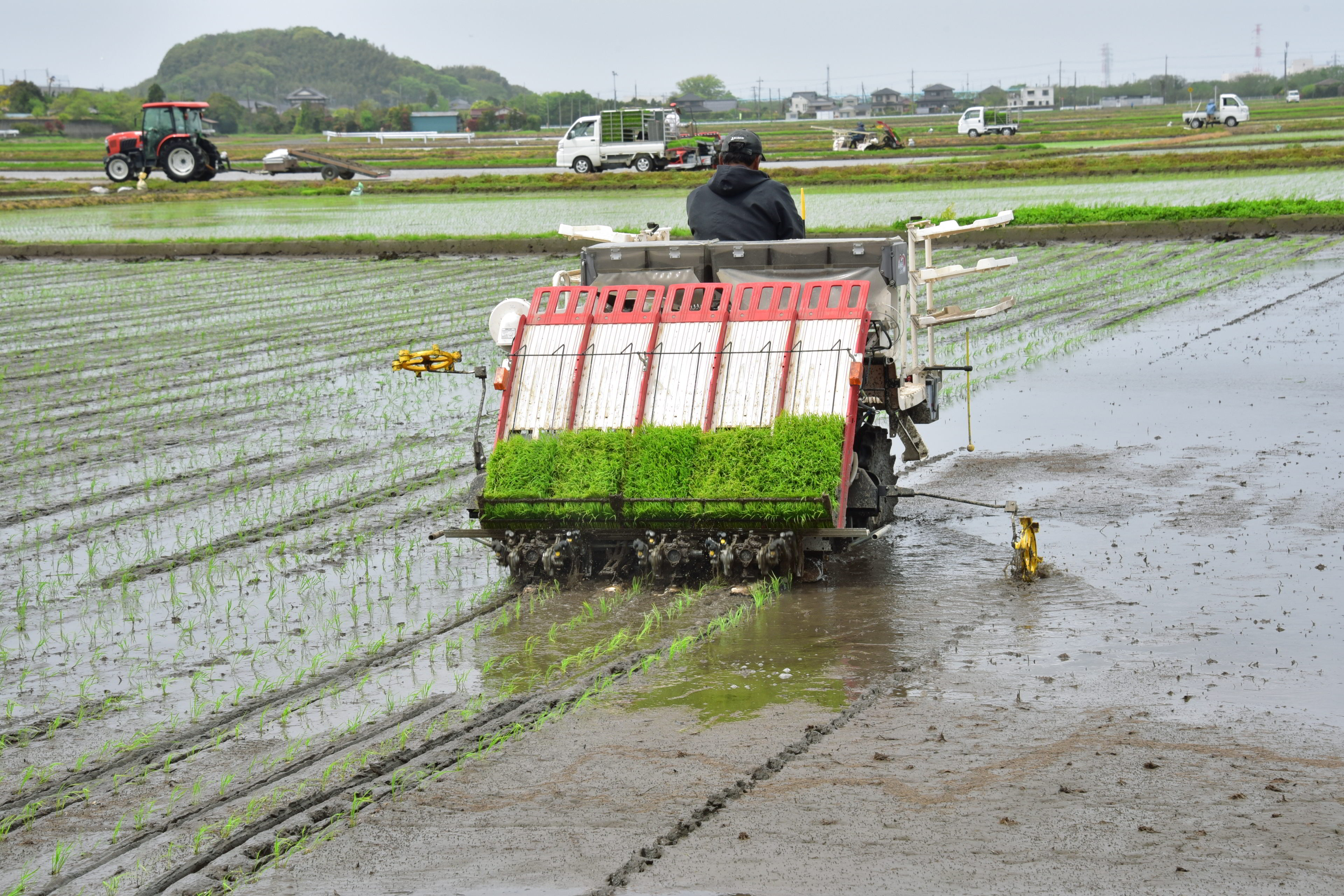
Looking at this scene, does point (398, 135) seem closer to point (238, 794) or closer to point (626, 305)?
point (626, 305)

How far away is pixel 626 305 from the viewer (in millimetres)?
8375

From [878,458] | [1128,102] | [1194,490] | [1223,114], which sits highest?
[1128,102]

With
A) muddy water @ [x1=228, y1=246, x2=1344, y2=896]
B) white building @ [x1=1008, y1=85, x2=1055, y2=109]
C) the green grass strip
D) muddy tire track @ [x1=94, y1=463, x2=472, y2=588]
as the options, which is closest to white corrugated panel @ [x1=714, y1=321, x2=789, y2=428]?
muddy water @ [x1=228, y1=246, x2=1344, y2=896]

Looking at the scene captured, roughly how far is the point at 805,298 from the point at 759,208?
98 cm

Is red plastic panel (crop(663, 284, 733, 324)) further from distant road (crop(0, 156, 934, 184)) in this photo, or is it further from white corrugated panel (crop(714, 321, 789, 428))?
distant road (crop(0, 156, 934, 184))

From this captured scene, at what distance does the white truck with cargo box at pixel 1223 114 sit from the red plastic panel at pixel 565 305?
6321 centimetres

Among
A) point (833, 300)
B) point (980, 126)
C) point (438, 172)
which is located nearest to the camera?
point (833, 300)

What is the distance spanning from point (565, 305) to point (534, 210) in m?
27.1

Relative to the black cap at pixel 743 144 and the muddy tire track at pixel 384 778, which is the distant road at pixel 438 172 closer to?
the black cap at pixel 743 144

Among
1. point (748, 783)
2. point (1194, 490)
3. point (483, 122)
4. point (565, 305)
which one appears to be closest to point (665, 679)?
point (748, 783)

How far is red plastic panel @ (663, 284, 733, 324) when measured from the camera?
786 cm

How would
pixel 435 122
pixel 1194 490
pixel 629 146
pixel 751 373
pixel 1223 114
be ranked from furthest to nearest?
pixel 435 122, pixel 1223 114, pixel 629 146, pixel 1194 490, pixel 751 373

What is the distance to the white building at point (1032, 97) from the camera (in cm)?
13788

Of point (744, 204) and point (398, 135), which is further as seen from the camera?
point (398, 135)
